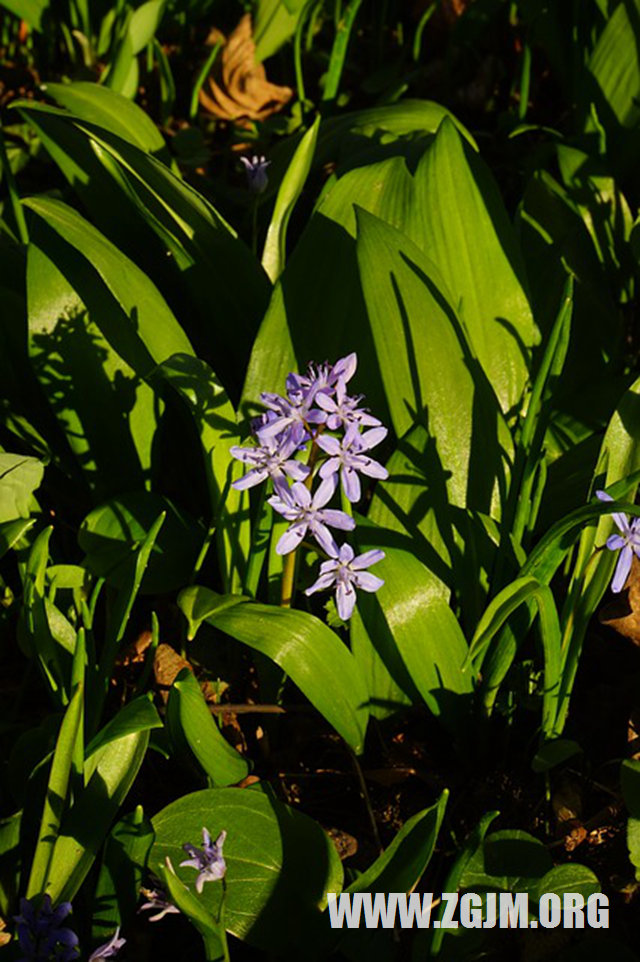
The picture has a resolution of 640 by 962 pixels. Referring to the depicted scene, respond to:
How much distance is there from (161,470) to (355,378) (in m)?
0.47

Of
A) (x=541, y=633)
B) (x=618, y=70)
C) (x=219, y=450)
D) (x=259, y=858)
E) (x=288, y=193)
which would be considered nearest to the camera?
(x=259, y=858)

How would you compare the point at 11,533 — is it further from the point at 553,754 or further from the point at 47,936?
the point at 553,754

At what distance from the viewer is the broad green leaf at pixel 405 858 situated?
1.38m

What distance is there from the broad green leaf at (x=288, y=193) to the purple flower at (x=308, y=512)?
26.2 inches

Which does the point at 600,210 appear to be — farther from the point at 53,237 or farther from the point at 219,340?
the point at 53,237

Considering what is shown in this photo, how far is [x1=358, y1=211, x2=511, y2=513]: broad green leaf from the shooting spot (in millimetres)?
1705

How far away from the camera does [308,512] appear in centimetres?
138

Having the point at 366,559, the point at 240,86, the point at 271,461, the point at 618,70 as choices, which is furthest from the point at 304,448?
the point at 240,86

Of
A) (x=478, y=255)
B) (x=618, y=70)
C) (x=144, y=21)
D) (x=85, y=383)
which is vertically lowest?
(x=85, y=383)

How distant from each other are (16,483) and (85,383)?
308mm

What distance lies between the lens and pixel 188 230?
1.94 meters

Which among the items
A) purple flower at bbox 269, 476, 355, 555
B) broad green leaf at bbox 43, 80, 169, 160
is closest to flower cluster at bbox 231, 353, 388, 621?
purple flower at bbox 269, 476, 355, 555

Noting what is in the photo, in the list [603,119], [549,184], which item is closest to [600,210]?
[549,184]

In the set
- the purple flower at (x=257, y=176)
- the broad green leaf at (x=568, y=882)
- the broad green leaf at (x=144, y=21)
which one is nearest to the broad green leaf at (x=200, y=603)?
the broad green leaf at (x=568, y=882)
